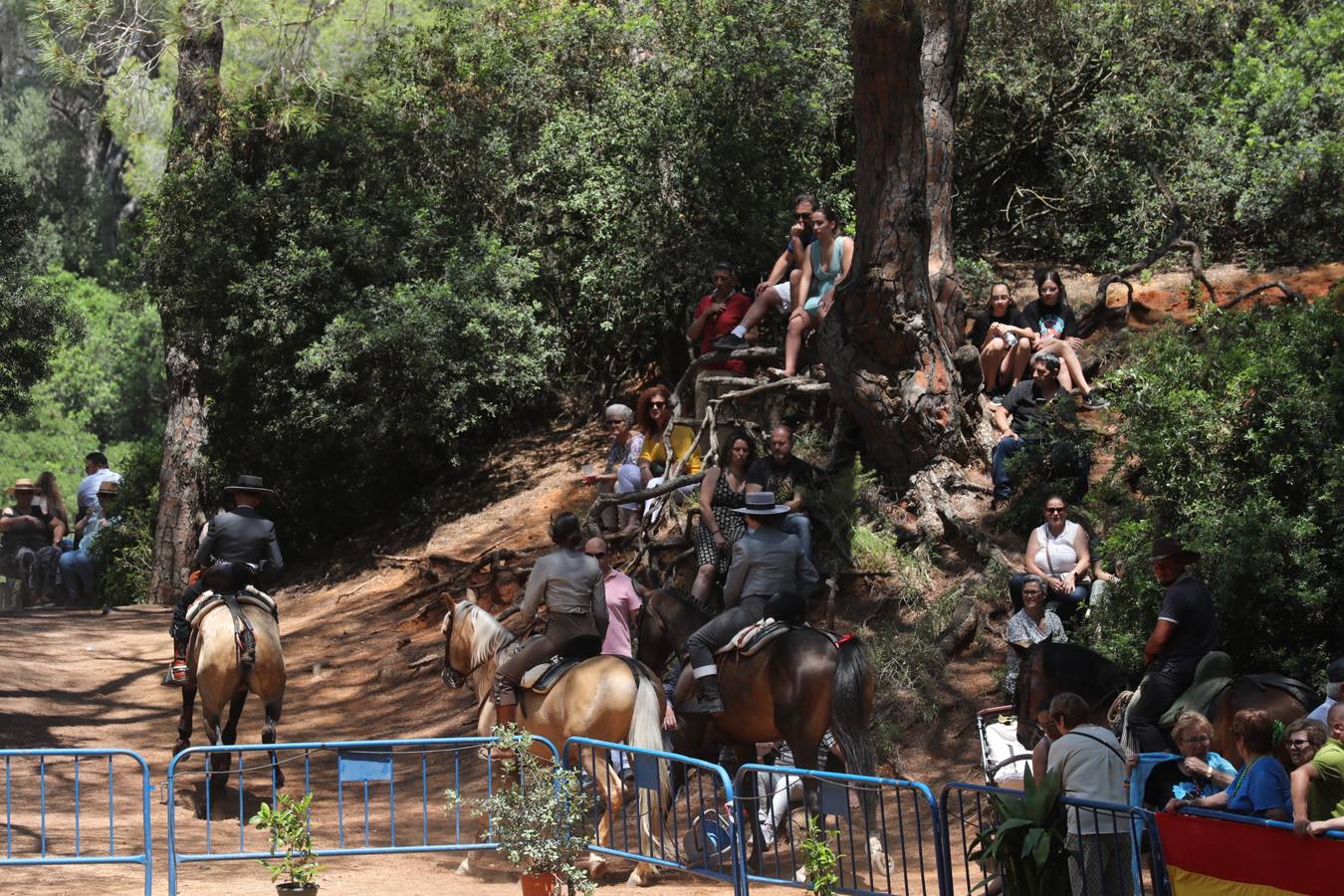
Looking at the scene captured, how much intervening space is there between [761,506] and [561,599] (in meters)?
1.64

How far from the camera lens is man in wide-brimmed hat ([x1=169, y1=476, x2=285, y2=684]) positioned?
496 inches

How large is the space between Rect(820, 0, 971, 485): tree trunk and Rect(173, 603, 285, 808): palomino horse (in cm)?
643

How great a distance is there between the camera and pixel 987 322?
655 inches

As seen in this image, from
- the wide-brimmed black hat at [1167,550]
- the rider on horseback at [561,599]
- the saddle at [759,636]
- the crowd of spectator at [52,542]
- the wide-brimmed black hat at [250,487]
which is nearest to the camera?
the wide-brimmed black hat at [1167,550]

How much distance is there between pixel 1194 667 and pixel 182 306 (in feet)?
51.2

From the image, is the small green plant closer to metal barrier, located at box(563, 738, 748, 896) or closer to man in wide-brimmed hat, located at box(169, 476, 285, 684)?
metal barrier, located at box(563, 738, 748, 896)

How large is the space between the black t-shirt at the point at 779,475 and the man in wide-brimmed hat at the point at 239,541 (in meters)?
4.21

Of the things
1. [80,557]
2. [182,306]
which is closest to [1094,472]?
[182,306]

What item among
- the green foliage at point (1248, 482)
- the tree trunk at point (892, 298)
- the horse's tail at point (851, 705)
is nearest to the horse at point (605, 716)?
the horse's tail at point (851, 705)

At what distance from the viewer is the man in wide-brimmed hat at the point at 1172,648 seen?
9.69 m

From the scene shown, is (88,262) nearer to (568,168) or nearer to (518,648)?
(568,168)

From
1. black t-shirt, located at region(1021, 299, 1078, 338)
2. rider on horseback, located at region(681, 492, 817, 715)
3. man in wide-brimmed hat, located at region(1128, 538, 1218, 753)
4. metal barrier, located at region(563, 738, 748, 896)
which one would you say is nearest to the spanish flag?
metal barrier, located at region(563, 738, 748, 896)

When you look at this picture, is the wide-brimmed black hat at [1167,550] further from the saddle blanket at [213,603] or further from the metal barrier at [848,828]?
the saddle blanket at [213,603]

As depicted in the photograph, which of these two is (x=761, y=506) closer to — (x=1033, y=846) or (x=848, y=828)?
(x=848, y=828)
